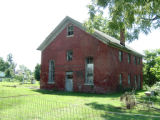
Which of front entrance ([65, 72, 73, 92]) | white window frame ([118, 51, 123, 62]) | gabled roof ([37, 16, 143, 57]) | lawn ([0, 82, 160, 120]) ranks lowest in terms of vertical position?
lawn ([0, 82, 160, 120])

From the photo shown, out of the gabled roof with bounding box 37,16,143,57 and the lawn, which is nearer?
the lawn

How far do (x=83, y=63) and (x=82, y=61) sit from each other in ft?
0.96

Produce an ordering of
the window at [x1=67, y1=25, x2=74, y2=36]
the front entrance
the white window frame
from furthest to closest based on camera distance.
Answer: the window at [x1=67, y1=25, x2=74, y2=36] → the white window frame → the front entrance

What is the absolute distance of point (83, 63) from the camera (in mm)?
19812

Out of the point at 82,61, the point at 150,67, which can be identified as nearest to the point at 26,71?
the point at 150,67

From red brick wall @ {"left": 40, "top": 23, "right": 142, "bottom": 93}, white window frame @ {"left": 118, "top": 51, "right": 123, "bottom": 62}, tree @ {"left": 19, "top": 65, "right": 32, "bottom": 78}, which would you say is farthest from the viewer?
tree @ {"left": 19, "top": 65, "right": 32, "bottom": 78}

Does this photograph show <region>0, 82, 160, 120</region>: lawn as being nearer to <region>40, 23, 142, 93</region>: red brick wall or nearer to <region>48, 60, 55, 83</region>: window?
<region>40, 23, 142, 93</region>: red brick wall

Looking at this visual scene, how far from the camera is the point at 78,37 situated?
20.6 metres

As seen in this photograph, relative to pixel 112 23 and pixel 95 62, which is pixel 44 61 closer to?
pixel 95 62

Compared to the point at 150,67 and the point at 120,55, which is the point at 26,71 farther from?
the point at 120,55

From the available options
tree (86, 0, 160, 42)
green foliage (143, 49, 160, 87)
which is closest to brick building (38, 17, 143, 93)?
tree (86, 0, 160, 42)

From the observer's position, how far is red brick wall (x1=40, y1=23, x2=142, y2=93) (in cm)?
1827

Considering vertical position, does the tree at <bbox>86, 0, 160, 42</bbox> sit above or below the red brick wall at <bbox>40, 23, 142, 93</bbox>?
above

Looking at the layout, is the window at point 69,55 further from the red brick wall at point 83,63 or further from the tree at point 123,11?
the tree at point 123,11
